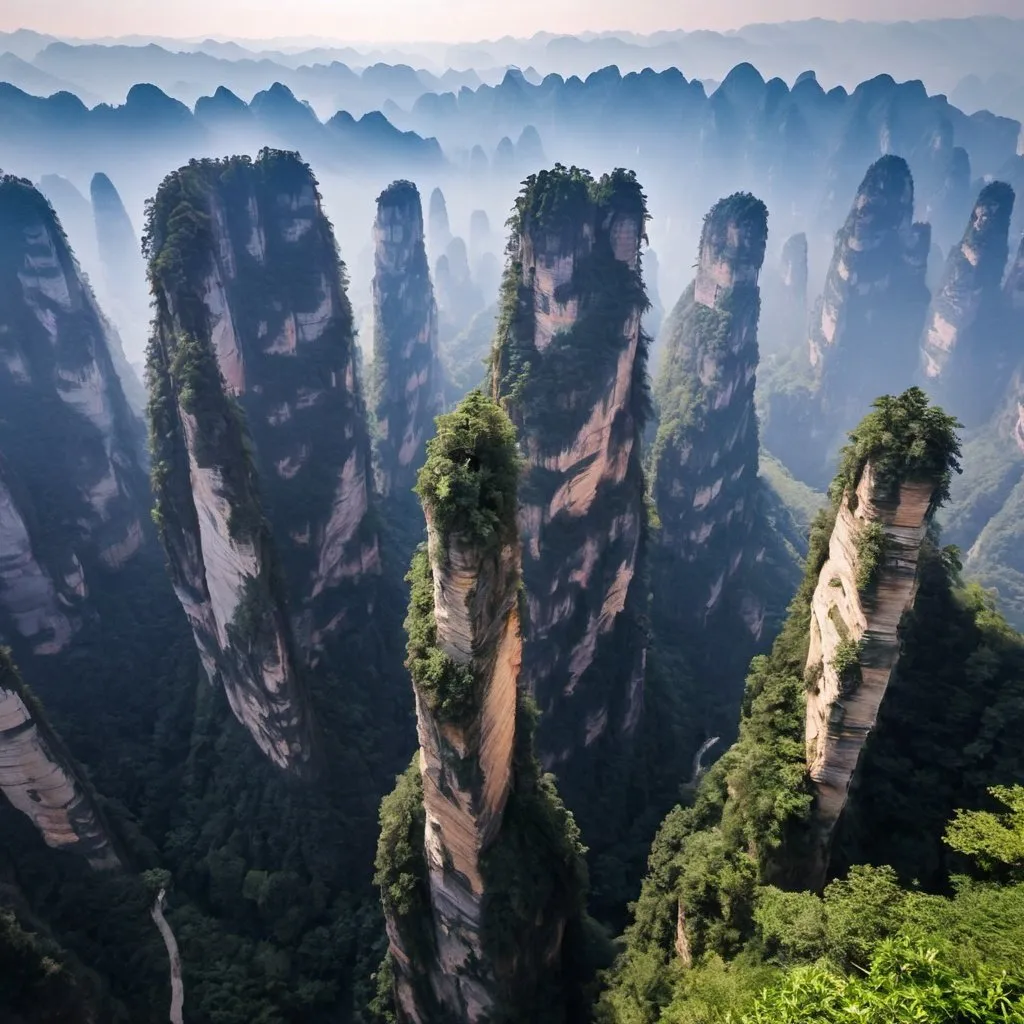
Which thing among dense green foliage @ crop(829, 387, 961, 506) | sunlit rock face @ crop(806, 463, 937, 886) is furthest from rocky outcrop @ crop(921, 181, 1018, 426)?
dense green foliage @ crop(829, 387, 961, 506)

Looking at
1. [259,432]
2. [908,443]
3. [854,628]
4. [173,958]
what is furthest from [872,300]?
[173,958]

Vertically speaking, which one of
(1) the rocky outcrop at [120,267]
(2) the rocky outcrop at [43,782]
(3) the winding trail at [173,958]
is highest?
(1) the rocky outcrop at [120,267]

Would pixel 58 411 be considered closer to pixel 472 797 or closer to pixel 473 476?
pixel 473 476

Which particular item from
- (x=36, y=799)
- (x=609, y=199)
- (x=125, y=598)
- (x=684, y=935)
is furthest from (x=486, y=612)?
(x=125, y=598)

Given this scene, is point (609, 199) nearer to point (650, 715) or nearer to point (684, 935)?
point (650, 715)

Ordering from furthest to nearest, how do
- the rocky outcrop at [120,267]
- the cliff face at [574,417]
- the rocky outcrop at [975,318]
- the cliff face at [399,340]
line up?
1. the rocky outcrop at [120,267]
2. the rocky outcrop at [975,318]
3. the cliff face at [399,340]
4. the cliff face at [574,417]

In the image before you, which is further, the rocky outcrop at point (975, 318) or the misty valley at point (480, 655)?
the rocky outcrop at point (975, 318)

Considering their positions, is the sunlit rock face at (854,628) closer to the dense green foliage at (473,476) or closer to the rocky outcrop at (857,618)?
the rocky outcrop at (857,618)

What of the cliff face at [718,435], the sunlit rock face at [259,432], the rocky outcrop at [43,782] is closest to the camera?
the rocky outcrop at [43,782]

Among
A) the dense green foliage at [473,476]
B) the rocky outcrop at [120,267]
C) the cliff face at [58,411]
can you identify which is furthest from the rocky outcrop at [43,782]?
the rocky outcrop at [120,267]

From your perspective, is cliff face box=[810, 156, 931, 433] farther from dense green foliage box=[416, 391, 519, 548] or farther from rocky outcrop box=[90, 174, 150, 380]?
rocky outcrop box=[90, 174, 150, 380]
